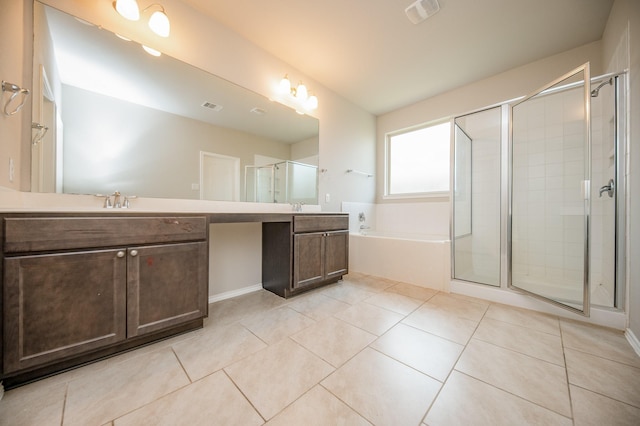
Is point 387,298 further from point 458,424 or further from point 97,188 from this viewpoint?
point 97,188

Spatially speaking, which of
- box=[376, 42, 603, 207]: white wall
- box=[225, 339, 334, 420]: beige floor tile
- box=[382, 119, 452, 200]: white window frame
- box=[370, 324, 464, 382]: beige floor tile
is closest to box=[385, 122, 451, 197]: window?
box=[382, 119, 452, 200]: white window frame

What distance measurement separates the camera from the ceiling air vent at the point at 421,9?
5.59ft

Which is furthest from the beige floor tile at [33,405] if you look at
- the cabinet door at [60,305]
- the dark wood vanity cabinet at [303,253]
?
the dark wood vanity cabinet at [303,253]

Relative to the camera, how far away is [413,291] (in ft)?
7.48

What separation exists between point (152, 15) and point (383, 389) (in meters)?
2.62

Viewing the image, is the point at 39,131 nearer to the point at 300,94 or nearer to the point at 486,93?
the point at 300,94

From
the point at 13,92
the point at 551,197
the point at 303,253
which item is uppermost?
the point at 13,92

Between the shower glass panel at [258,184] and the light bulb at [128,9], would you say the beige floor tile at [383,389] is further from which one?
the light bulb at [128,9]

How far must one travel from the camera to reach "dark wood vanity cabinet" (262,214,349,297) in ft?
6.56

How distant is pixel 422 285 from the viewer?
2428mm

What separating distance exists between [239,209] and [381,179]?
7.88 feet

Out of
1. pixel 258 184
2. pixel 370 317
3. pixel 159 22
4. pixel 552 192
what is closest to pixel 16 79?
pixel 159 22

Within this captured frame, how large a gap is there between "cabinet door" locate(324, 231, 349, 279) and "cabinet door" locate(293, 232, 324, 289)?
0.07 meters

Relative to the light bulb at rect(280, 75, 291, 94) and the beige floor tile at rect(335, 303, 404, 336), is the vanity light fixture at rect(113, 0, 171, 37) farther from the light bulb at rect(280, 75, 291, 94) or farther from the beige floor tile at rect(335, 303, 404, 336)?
the beige floor tile at rect(335, 303, 404, 336)
